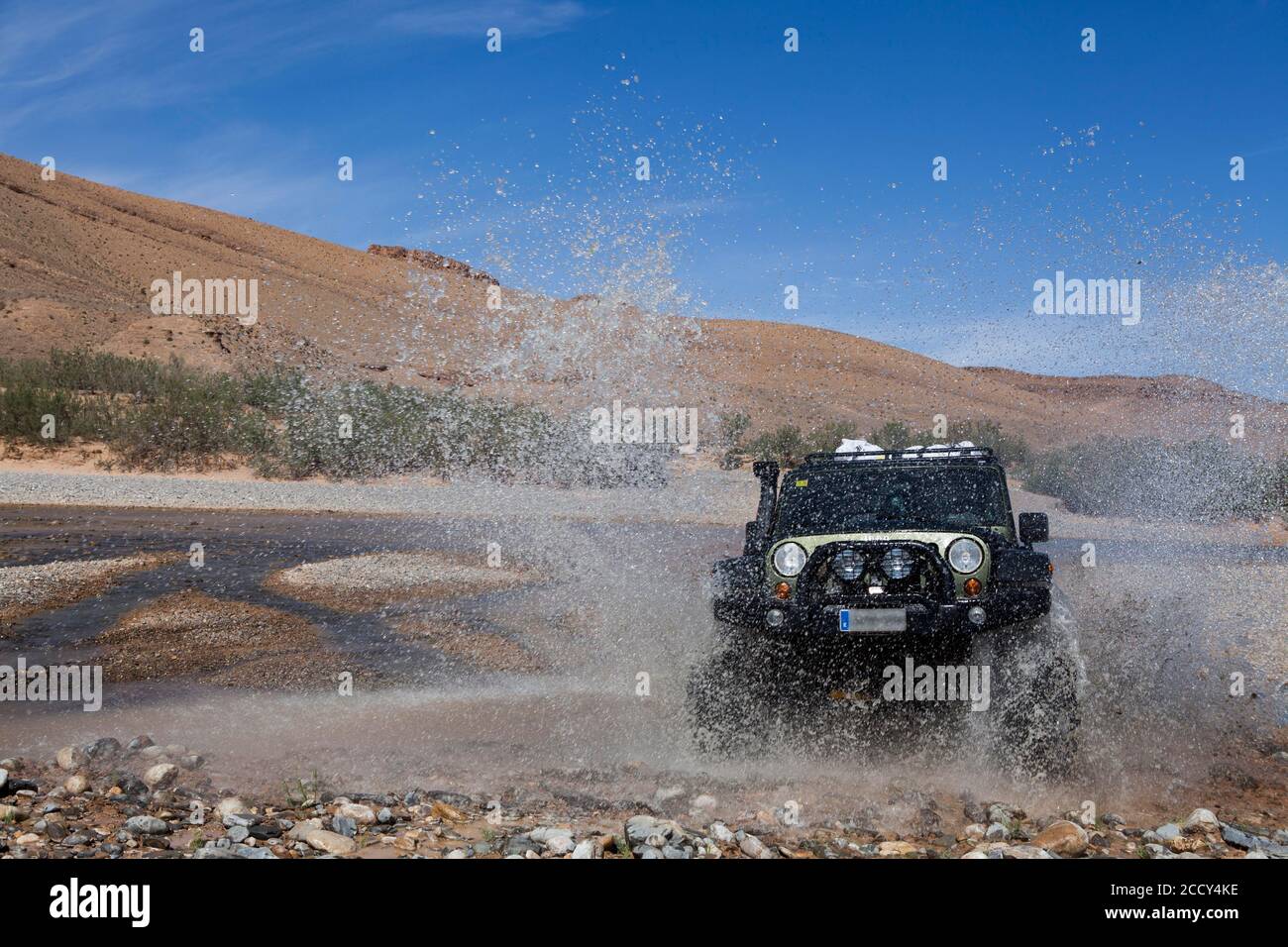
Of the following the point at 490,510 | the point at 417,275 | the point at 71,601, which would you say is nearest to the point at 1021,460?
the point at 490,510

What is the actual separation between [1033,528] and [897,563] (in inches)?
65.7

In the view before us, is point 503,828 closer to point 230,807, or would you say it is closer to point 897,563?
point 230,807

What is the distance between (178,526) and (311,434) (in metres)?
9.92

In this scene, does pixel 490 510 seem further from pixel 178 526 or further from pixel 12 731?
pixel 12 731

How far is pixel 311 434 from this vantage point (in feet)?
87.2

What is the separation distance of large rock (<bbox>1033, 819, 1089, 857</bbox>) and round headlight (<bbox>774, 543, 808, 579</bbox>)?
190 cm

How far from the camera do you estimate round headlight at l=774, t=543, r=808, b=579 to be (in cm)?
622

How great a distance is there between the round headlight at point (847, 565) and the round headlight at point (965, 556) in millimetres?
508

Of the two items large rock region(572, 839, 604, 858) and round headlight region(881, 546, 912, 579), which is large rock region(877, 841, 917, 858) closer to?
large rock region(572, 839, 604, 858)

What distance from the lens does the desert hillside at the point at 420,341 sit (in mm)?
44688

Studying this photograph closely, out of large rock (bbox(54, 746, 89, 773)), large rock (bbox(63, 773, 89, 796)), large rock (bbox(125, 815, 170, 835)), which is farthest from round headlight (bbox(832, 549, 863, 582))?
large rock (bbox(54, 746, 89, 773))

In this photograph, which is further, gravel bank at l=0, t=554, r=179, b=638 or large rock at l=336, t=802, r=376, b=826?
gravel bank at l=0, t=554, r=179, b=638

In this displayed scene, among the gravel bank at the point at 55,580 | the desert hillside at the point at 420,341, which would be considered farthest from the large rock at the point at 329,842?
the desert hillside at the point at 420,341

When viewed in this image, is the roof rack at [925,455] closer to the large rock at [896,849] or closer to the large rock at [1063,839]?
the large rock at [1063,839]
